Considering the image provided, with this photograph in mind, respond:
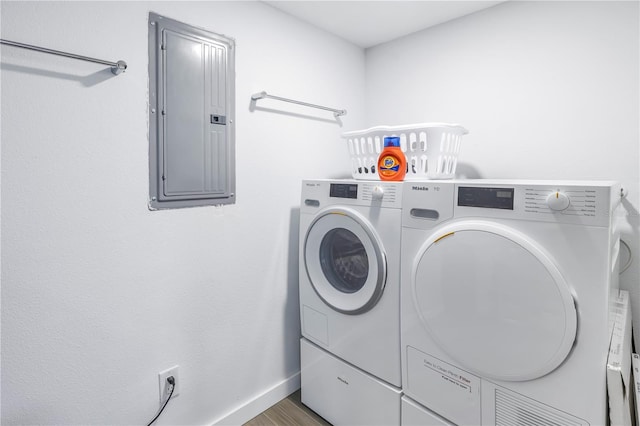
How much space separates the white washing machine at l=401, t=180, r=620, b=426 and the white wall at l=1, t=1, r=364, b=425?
0.81 meters

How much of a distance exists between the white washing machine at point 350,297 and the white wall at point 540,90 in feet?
2.71

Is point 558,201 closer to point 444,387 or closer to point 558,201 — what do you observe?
point 558,201

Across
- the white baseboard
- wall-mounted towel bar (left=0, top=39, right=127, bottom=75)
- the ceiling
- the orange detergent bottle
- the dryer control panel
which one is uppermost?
the ceiling

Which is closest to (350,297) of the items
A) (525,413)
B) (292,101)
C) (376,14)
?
(525,413)

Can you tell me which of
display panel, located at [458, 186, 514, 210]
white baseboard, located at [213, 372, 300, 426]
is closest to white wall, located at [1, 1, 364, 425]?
white baseboard, located at [213, 372, 300, 426]

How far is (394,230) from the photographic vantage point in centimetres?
140

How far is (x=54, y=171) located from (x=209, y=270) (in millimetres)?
720

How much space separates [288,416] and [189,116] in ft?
5.26

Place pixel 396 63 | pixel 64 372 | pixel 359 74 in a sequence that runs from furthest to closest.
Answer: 1. pixel 359 74
2. pixel 396 63
3. pixel 64 372

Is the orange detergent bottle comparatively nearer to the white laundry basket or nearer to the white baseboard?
the white laundry basket

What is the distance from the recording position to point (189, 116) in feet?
4.81

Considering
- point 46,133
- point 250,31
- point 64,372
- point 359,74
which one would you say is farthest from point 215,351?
point 359,74

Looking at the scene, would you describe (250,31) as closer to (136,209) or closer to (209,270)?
(136,209)

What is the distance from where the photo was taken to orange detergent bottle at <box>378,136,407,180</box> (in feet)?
4.99
